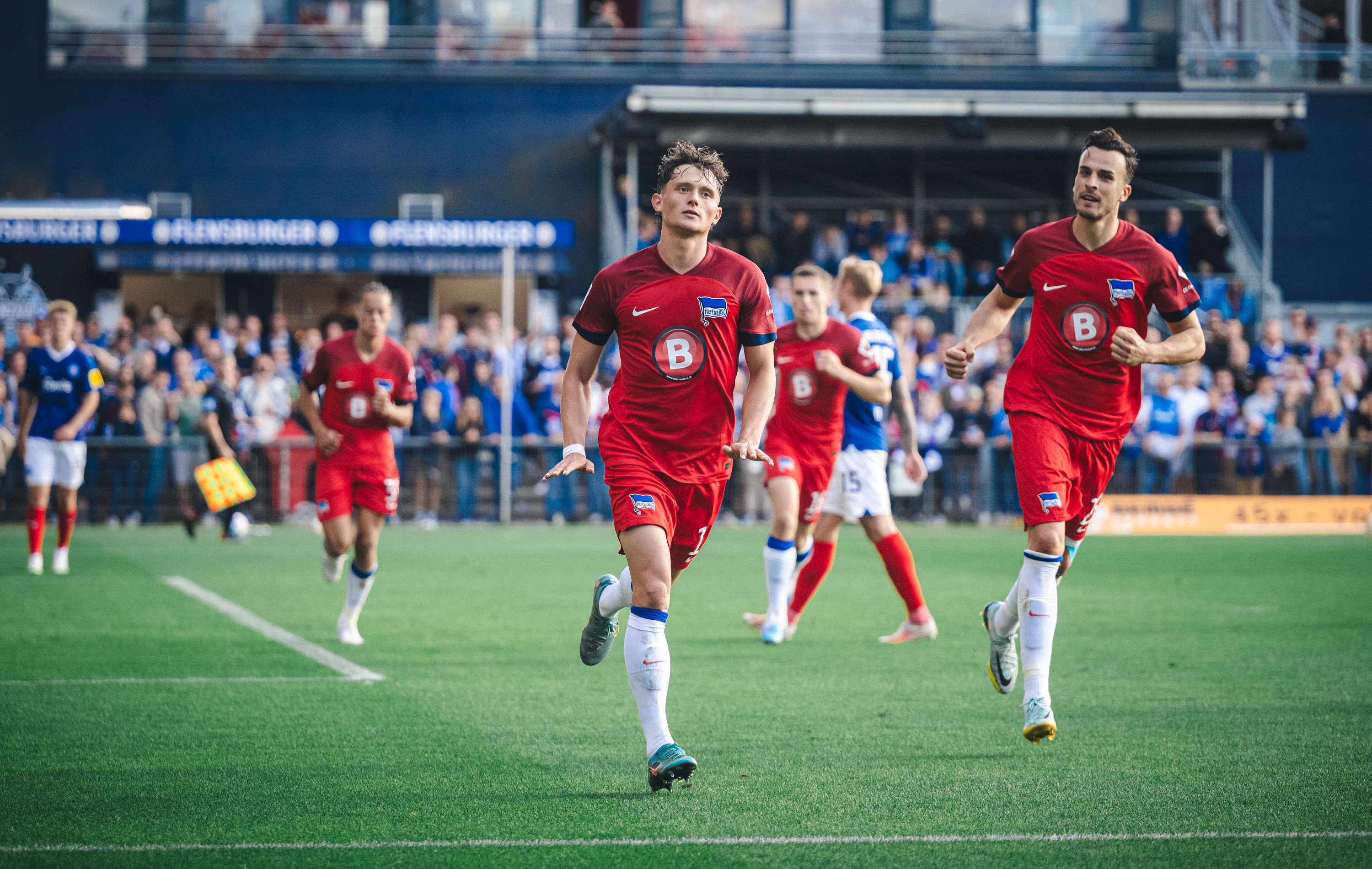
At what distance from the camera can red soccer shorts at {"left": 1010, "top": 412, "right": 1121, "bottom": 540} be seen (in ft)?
21.2

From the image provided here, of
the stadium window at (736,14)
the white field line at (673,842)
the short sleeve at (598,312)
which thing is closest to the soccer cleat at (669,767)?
the white field line at (673,842)

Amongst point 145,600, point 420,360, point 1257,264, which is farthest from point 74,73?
point 1257,264

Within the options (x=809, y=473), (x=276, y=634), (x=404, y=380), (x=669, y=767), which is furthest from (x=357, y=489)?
(x=669, y=767)

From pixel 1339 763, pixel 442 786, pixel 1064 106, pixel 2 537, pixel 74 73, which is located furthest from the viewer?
pixel 74 73

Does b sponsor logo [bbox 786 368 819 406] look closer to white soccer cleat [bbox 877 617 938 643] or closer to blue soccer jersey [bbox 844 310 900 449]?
blue soccer jersey [bbox 844 310 900 449]

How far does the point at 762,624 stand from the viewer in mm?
10281

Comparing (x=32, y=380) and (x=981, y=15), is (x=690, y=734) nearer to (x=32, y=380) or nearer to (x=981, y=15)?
(x=32, y=380)

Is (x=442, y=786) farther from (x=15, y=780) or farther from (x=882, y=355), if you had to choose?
(x=882, y=355)

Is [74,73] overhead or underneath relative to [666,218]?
overhead

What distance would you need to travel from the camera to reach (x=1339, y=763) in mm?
5848

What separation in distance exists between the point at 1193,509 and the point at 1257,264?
363 inches

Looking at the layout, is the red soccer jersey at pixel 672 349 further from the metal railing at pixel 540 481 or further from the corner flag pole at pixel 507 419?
the corner flag pole at pixel 507 419

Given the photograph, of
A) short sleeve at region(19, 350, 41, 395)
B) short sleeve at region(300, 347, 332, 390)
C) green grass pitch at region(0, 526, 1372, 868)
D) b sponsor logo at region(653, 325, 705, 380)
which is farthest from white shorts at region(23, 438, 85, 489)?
b sponsor logo at region(653, 325, 705, 380)

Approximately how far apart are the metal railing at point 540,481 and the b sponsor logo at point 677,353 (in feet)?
47.8
